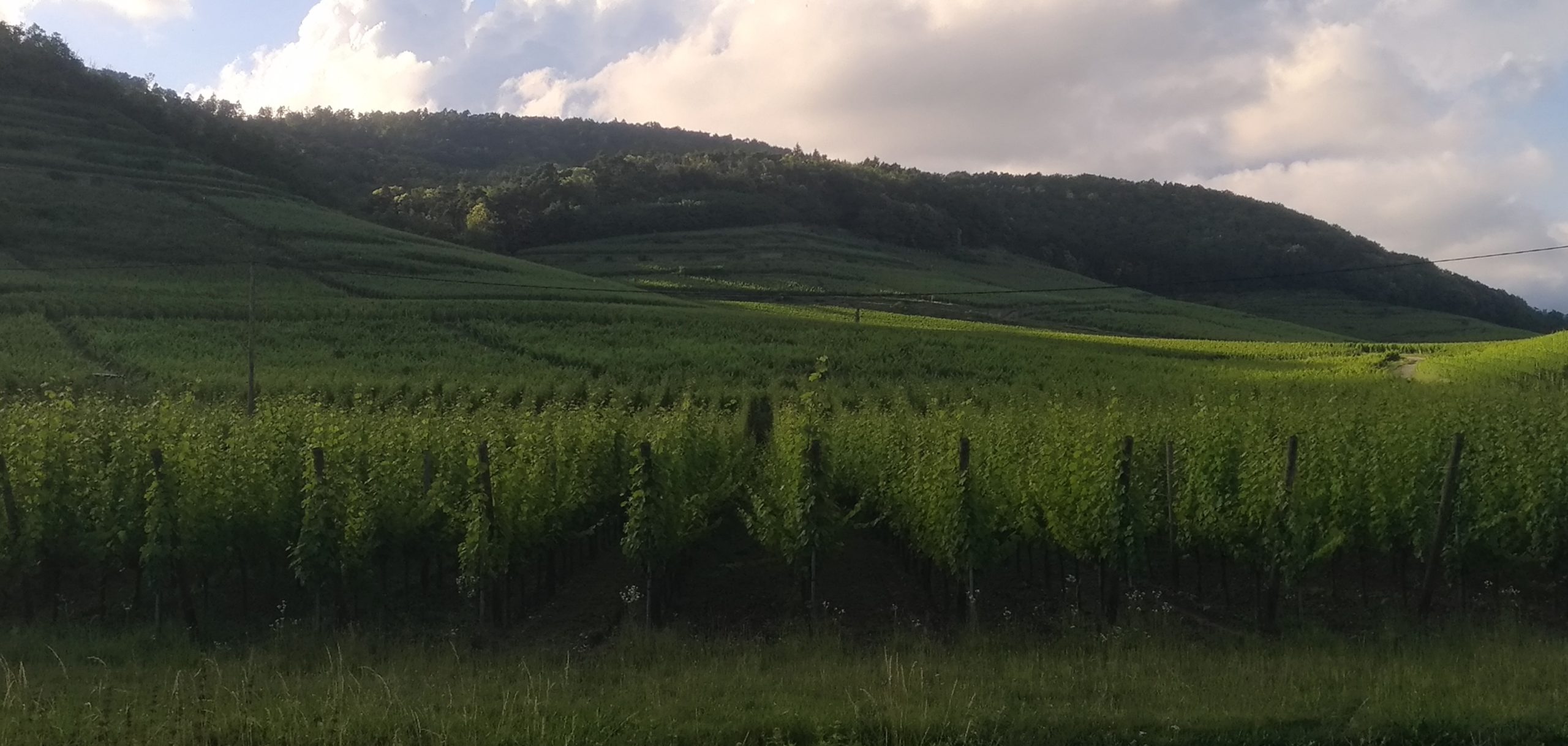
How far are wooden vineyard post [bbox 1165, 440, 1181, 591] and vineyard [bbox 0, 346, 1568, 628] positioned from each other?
0.09 meters

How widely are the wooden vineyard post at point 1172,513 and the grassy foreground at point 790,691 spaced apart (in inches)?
128

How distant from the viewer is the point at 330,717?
8867 millimetres

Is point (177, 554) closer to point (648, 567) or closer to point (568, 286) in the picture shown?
point (648, 567)

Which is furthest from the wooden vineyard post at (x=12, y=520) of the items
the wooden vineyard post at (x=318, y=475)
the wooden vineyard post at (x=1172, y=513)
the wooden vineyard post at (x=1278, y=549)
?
the wooden vineyard post at (x=1278, y=549)

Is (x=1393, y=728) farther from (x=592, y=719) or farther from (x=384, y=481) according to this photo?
(x=384, y=481)

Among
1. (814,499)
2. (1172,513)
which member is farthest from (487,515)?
(1172,513)

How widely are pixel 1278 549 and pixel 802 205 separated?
3923 inches

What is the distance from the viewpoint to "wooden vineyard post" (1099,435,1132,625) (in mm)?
14352

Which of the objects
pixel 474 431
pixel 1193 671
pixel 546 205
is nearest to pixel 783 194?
pixel 546 205

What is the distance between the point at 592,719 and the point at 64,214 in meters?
66.6

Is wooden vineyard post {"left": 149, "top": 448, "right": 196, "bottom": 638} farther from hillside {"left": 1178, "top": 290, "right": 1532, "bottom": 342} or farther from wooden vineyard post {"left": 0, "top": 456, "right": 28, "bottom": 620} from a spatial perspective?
hillside {"left": 1178, "top": 290, "right": 1532, "bottom": 342}

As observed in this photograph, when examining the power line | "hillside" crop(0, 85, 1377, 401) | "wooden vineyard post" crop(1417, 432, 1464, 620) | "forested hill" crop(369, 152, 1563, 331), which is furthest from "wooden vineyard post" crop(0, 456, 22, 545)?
"forested hill" crop(369, 152, 1563, 331)

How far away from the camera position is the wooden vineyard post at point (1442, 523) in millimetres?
14414

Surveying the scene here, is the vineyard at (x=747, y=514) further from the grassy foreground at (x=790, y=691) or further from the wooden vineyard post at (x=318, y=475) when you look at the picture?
the grassy foreground at (x=790, y=691)
